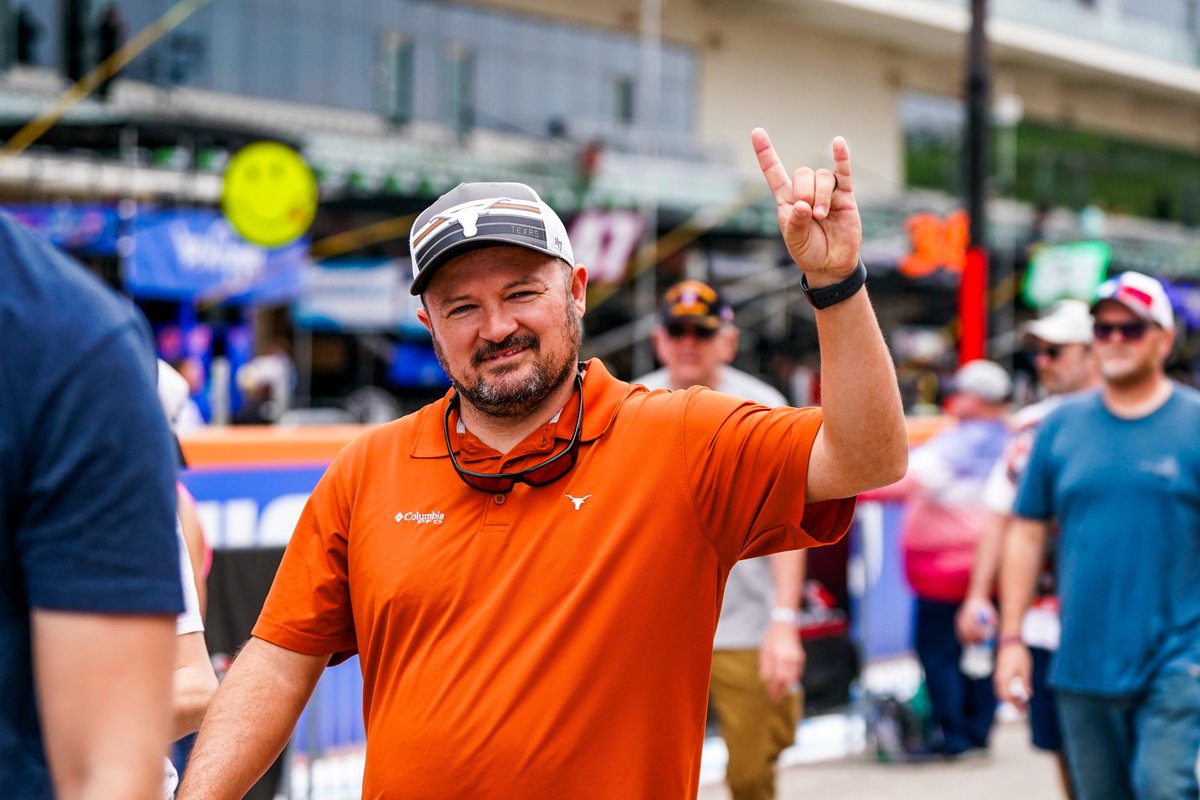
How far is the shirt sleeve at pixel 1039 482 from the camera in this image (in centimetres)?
492

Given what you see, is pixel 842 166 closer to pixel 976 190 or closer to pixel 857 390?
pixel 857 390

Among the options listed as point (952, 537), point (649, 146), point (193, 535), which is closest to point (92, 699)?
point (193, 535)

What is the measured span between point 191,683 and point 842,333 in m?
1.39

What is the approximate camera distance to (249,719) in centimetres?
246

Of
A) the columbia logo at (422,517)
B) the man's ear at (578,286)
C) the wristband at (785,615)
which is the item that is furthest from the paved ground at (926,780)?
the columbia logo at (422,517)

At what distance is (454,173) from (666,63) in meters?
10.1

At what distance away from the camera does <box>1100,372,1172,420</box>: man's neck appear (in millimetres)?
4691

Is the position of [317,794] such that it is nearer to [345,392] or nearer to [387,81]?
[345,392]

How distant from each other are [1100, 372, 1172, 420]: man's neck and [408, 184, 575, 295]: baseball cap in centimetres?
277

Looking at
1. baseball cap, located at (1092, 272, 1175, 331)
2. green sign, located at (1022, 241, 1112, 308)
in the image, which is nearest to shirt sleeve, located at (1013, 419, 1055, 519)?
baseball cap, located at (1092, 272, 1175, 331)

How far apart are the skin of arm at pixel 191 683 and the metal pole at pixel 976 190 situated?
1033 centimetres

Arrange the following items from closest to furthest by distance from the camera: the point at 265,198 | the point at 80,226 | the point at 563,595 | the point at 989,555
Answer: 1. the point at 563,595
2. the point at 989,555
3. the point at 265,198
4. the point at 80,226

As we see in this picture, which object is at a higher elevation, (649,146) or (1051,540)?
(649,146)

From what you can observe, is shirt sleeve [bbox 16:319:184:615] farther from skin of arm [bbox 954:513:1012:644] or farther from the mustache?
skin of arm [bbox 954:513:1012:644]
